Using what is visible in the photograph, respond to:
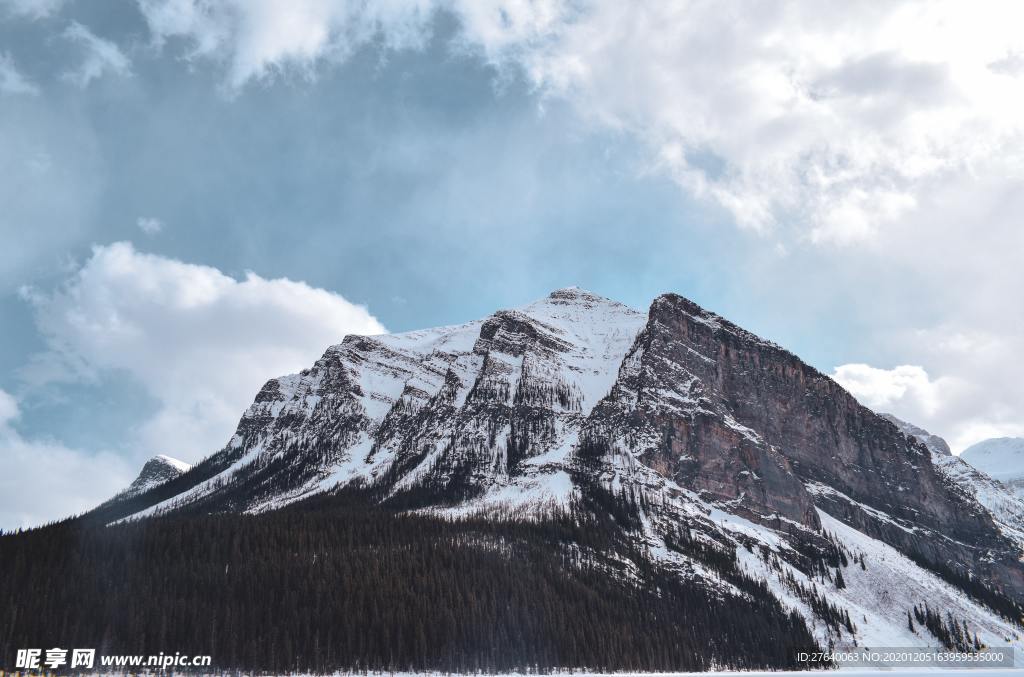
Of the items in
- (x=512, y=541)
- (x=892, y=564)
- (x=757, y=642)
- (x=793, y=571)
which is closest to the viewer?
(x=757, y=642)

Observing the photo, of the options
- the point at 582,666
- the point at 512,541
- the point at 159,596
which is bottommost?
the point at 582,666

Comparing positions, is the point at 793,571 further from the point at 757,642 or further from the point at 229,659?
the point at 229,659

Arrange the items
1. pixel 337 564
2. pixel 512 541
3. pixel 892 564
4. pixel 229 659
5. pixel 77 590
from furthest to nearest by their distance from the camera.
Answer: pixel 892 564
pixel 512 541
pixel 337 564
pixel 77 590
pixel 229 659

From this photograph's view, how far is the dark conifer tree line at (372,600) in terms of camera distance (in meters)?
97.6

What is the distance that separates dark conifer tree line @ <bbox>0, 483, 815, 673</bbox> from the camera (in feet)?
320

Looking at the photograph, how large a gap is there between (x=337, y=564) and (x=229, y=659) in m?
28.5

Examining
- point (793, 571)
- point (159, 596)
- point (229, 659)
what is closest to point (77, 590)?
point (159, 596)

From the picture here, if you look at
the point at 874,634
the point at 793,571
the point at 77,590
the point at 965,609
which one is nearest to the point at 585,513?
the point at 793,571

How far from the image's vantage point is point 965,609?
177750 mm

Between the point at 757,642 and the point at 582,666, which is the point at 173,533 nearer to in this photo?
the point at 582,666

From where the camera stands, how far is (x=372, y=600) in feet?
357

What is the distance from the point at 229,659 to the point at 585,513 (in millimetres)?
100243

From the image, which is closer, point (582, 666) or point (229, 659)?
point (229, 659)

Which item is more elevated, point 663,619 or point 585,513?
point 585,513
